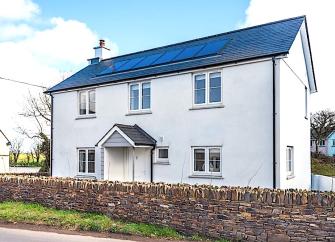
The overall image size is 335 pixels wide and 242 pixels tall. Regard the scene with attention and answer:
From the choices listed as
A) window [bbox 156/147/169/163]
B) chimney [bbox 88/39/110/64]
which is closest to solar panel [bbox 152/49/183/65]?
window [bbox 156/147/169/163]

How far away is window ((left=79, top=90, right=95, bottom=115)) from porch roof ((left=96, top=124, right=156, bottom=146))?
10.1ft

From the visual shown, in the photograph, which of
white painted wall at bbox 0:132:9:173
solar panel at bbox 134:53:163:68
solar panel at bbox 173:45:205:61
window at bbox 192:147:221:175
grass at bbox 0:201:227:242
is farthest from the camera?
white painted wall at bbox 0:132:9:173

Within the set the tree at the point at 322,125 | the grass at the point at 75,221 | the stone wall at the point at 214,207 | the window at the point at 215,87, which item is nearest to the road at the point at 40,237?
the grass at the point at 75,221

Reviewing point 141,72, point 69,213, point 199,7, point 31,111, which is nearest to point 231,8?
point 199,7

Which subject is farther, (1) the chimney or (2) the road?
(1) the chimney

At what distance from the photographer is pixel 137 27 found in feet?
41.4

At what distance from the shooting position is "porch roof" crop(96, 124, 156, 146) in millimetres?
16562

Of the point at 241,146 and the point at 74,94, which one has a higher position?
the point at 74,94

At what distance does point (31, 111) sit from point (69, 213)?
28823 mm

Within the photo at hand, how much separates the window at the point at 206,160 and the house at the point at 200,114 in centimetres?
4

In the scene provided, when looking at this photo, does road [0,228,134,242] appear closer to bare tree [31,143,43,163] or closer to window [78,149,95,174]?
window [78,149,95,174]

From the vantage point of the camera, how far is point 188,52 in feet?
59.7

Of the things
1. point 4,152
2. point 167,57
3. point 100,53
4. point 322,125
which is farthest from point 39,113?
point 322,125

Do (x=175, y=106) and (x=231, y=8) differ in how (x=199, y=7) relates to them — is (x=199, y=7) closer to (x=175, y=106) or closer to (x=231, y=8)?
(x=231, y=8)
